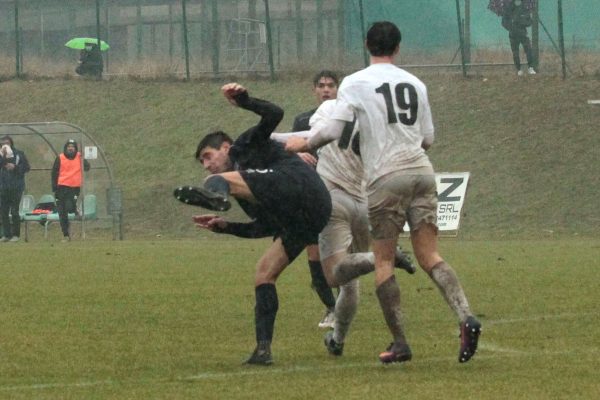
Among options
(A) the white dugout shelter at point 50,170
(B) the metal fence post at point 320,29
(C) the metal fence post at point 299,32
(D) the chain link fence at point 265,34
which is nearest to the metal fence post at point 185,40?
(D) the chain link fence at point 265,34

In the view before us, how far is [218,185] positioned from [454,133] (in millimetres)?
27724

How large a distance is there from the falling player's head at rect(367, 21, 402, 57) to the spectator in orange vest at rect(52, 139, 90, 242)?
2149 centimetres

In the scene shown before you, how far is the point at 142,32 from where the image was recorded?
41.5 m

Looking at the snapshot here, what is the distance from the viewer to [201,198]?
842 centimetres

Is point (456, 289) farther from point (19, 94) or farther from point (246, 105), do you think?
point (19, 94)

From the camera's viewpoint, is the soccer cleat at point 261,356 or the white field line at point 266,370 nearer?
the white field line at point 266,370

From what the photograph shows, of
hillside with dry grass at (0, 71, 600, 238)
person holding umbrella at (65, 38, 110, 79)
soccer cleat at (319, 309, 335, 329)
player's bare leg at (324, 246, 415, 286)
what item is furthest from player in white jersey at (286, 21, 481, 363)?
person holding umbrella at (65, 38, 110, 79)

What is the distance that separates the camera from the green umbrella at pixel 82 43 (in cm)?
4103

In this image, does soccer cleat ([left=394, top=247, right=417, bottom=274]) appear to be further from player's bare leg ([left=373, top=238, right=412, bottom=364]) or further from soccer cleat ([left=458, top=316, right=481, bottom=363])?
soccer cleat ([left=458, top=316, right=481, bottom=363])

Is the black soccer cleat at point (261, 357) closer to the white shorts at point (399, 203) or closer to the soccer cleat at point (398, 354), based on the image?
the soccer cleat at point (398, 354)

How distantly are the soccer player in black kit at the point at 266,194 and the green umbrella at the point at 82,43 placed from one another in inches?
1273

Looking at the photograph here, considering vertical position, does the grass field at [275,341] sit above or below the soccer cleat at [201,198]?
below

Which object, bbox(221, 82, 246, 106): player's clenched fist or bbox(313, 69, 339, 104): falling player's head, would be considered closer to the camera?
bbox(221, 82, 246, 106): player's clenched fist

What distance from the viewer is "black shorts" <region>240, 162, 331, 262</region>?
8.98 meters
